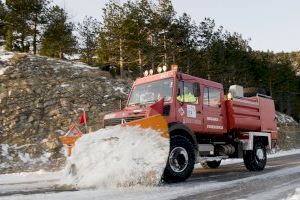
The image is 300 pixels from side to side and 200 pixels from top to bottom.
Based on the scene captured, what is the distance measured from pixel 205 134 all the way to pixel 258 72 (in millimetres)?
45772

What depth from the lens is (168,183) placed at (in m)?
9.87

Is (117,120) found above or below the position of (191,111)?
below

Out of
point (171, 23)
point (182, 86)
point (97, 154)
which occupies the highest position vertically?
point (171, 23)

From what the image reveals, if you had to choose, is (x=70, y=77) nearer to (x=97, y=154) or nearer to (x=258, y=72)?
(x=97, y=154)

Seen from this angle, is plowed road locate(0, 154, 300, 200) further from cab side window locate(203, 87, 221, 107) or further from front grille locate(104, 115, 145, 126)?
cab side window locate(203, 87, 221, 107)

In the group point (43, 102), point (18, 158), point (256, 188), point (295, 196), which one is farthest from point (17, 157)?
point (295, 196)

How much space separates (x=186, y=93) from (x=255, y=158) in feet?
13.5

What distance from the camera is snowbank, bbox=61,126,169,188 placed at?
8.85 m

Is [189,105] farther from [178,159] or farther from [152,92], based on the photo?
[178,159]

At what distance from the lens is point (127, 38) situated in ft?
112

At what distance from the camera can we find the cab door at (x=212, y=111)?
11.6m

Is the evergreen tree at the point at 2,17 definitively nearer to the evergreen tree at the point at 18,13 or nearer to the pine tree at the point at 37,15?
the evergreen tree at the point at 18,13

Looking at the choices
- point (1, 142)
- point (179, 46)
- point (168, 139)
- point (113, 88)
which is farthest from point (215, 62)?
point (168, 139)

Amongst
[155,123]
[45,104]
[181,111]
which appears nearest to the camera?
[155,123]
